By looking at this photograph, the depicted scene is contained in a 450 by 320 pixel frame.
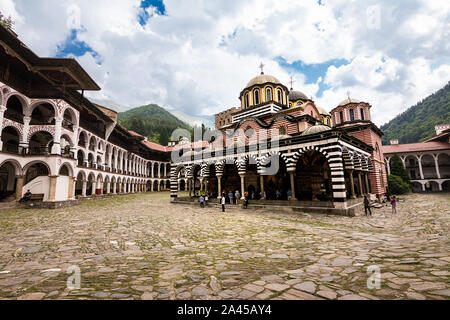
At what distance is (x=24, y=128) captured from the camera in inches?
714

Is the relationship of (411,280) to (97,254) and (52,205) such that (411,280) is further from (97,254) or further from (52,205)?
(52,205)

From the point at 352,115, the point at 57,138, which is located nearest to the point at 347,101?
the point at 352,115

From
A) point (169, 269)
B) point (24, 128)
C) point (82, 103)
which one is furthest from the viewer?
point (82, 103)

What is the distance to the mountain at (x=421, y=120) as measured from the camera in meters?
62.6

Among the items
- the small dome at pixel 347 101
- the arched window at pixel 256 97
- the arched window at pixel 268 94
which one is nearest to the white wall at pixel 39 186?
the arched window at pixel 256 97

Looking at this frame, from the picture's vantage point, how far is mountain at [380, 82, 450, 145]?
6259cm

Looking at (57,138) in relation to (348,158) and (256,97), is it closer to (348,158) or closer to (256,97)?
(256,97)

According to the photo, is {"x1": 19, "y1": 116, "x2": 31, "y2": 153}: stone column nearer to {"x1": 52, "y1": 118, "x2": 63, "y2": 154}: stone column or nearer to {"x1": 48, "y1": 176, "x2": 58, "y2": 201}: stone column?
{"x1": 52, "y1": 118, "x2": 63, "y2": 154}: stone column

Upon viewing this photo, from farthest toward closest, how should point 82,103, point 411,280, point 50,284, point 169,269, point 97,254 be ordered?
point 82,103, point 97,254, point 169,269, point 50,284, point 411,280

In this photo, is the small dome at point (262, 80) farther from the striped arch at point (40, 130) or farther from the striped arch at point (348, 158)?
the striped arch at point (40, 130)

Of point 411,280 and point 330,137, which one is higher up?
point 330,137
